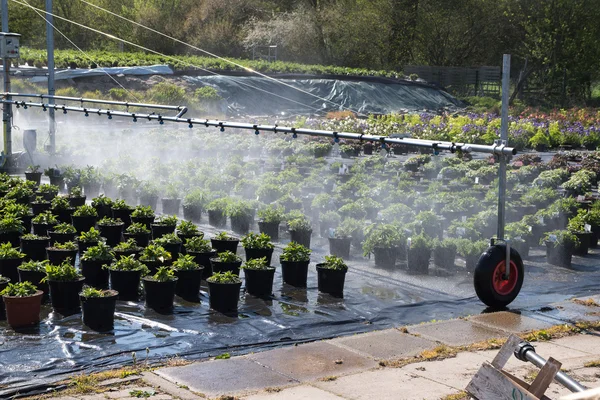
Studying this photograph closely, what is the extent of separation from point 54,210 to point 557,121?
24.2 metres

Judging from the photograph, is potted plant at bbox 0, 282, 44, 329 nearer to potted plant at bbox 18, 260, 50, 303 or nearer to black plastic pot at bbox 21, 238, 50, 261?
potted plant at bbox 18, 260, 50, 303

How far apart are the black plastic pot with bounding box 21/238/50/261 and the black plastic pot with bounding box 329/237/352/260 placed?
4.26 m

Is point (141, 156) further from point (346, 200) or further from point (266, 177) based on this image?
point (346, 200)

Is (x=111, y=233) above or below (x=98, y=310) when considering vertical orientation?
above

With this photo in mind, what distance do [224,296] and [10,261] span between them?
2.88 m

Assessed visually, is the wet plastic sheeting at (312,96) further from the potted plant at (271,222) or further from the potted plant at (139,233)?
the potted plant at (139,233)

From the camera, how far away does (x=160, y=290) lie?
30.2ft

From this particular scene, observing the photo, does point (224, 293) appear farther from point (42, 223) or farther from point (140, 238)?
point (42, 223)

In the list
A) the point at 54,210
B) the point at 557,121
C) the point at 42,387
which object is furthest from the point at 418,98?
the point at 42,387

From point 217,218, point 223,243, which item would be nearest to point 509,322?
point 223,243

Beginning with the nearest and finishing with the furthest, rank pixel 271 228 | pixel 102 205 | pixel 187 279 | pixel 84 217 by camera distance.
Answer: pixel 187 279, pixel 84 217, pixel 271 228, pixel 102 205

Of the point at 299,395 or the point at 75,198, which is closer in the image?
the point at 299,395

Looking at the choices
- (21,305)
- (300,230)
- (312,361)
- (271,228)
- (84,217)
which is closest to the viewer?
(312,361)

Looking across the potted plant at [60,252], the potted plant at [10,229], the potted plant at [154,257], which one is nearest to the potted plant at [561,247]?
the potted plant at [154,257]
